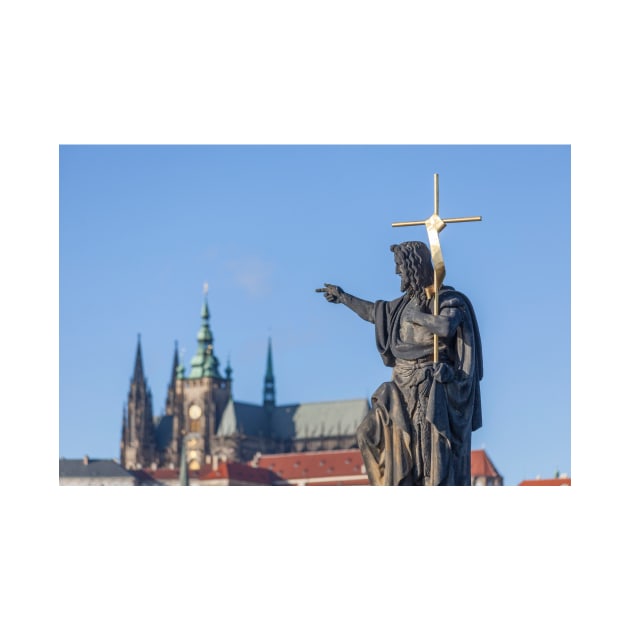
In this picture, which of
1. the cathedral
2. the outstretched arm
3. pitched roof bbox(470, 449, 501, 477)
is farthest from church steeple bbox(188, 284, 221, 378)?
the outstretched arm

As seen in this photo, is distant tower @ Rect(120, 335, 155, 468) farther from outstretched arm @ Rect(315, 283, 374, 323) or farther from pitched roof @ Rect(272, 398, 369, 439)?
outstretched arm @ Rect(315, 283, 374, 323)

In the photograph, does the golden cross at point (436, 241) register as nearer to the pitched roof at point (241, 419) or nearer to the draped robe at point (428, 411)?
the draped robe at point (428, 411)

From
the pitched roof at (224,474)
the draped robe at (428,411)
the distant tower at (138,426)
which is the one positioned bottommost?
the pitched roof at (224,474)

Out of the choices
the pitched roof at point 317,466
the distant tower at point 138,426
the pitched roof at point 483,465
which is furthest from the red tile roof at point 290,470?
the distant tower at point 138,426

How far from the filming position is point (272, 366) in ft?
608

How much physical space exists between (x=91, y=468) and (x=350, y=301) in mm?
134438

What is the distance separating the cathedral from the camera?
170 metres

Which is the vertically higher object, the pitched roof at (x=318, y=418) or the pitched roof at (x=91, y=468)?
the pitched roof at (x=318, y=418)

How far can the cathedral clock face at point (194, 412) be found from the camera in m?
173

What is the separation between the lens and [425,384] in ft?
48.1

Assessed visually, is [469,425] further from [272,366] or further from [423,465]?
[272,366]

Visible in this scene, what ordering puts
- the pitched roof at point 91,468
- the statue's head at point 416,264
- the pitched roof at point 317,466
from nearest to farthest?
the statue's head at point 416,264
the pitched roof at point 91,468
the pitched roof at point 317,466
